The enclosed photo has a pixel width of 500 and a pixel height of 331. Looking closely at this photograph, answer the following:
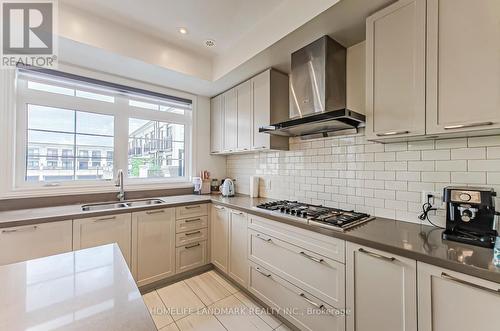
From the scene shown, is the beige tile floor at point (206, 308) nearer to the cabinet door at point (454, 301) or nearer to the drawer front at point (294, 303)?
the drawer front at point (294, 303)

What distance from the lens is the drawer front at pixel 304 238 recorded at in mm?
1408

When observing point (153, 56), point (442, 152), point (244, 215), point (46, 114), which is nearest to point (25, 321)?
point (244, 215)

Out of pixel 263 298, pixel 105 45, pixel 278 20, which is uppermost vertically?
pixel 278 20

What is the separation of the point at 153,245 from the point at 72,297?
170 centimetres

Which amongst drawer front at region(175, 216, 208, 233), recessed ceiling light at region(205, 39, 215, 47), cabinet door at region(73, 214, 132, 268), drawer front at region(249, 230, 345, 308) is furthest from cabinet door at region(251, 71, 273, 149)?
cabinet door at region(73, 214, 132, 268)

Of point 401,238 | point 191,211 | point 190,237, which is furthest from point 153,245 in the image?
point 401,238

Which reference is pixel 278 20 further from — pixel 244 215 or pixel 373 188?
pixel 244 215

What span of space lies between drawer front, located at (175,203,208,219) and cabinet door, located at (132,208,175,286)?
0.07 metres

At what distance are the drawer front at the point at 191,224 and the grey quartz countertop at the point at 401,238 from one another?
2.03ft

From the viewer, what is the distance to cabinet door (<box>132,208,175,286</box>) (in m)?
2.19

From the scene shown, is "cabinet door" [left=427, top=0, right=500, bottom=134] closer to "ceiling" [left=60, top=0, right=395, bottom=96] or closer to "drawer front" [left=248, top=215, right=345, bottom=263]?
"ceiling" [left=60, top=0, right=395, bottom=96]

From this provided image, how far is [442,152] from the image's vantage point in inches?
57.5

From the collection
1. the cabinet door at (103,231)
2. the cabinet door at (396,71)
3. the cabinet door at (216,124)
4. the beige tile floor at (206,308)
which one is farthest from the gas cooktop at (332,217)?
the cabinet door at (216,124)

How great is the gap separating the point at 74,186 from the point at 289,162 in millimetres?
2366
